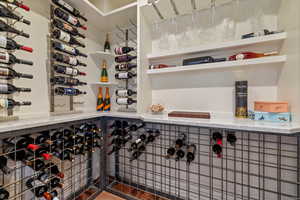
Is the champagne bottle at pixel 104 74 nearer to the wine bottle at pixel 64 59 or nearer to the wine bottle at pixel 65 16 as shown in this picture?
the wine bottle at pixel 64 59

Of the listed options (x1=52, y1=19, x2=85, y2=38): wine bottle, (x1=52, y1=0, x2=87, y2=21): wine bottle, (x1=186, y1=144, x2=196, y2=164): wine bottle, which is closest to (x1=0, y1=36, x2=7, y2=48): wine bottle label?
(x1=52, y1=19, x2=85, y2=38): wine bottle

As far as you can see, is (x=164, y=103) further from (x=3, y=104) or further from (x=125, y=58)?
(x=3, y=104)

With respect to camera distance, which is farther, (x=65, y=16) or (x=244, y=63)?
(x=65, y=16)

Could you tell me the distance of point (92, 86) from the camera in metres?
1.64

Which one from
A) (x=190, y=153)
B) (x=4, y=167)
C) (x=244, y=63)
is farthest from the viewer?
(x=190, y=153)

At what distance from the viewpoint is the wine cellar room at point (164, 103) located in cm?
86

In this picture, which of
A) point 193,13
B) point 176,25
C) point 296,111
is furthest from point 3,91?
point 296,111

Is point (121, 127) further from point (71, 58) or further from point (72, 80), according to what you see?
point (71, 58)

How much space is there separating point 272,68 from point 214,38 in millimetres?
521

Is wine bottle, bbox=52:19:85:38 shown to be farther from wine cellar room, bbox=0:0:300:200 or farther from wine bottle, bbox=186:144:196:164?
Result: wine bottle, bbox=186:144:196:164

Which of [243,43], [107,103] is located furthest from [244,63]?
[107,103]

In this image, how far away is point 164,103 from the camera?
56.1 inches

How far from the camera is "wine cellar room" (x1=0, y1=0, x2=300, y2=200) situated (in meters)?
0.86

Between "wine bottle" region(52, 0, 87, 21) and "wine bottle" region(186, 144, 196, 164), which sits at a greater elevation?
"wine bottle" region(52, 0, 87, 21)
